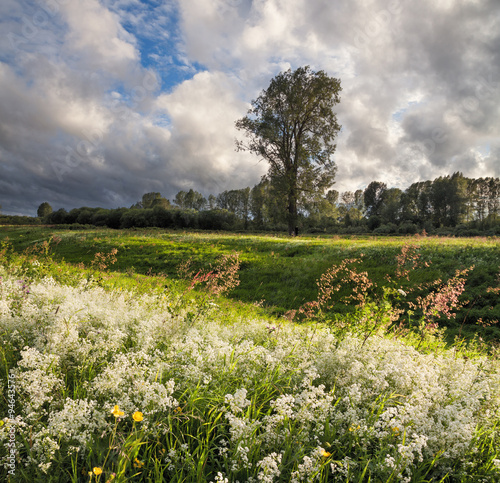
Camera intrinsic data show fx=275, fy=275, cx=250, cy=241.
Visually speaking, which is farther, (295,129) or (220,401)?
(295,129)

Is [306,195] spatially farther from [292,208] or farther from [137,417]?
[137,417]

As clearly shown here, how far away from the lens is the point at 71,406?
252 cm

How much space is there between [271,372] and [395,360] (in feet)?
5.85

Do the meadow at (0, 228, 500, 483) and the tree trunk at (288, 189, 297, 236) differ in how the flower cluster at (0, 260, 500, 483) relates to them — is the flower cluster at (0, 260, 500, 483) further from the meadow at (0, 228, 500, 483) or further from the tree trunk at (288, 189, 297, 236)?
the tree trunk at (288, 189, 297, 236)

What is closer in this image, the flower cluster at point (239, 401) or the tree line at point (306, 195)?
the flower cluster at point (239, 401)

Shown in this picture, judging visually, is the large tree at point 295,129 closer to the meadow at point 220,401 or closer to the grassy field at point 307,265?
the grassy field at point 307,265

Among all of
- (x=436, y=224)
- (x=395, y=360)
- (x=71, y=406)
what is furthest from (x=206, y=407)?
(x=436, y=224)

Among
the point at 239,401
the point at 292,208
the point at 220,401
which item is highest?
the point at 292,208

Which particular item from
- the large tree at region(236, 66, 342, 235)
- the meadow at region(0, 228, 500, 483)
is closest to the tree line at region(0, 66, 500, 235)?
the large tree at region(236, 66, 342, 235)

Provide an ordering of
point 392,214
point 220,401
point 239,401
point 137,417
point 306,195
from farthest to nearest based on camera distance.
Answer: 1. point 392,214
2. point 306,195
3. point 220,401
4. point 239,401
5. point 137,417

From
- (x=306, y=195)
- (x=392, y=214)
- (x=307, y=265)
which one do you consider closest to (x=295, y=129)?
(x=306, y=195)

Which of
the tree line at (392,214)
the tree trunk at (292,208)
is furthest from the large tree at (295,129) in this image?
the tree line at (392,214)

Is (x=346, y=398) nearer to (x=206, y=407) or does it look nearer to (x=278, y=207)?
(x=206, y=407)

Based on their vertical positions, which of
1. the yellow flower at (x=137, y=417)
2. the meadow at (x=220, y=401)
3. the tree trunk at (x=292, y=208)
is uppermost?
the tree trunk at (x=292, y=208)
